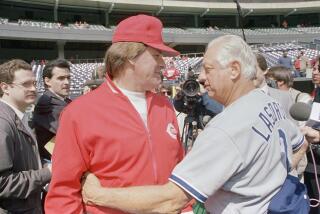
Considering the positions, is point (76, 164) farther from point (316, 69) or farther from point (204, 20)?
point (204, 20)

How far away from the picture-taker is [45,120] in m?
2.90

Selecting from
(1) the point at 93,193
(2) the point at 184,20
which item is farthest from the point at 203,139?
(2) the point at 184,20

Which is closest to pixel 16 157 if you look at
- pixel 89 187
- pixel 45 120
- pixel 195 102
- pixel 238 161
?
pixel 45 120

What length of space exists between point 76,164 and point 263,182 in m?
0.66

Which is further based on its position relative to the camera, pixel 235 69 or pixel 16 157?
pixel 16 157

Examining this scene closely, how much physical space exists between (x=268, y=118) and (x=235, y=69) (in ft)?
0.66

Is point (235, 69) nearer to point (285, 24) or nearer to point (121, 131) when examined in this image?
point (121, 131)

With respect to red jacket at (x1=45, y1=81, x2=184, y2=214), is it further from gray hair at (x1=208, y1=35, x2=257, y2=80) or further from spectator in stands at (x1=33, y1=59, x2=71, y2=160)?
spectator in stands at (x1=33, y1=59, x2=71, y2=160)

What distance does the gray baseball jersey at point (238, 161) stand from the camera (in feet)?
4.04

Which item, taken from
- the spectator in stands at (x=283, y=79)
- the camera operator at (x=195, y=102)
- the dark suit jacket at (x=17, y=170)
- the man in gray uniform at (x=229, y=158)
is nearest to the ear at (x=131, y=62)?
the man in gray uniform at (x=229, y=158)

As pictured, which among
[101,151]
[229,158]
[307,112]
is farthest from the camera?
[307,112]

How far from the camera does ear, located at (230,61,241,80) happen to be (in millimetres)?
1406

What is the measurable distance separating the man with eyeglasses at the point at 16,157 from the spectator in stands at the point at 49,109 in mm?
310

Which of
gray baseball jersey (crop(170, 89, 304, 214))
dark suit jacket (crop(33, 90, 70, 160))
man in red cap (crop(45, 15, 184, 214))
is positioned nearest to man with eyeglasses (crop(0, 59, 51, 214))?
dark suit jacket (crop(33, 90, 70, 160))
